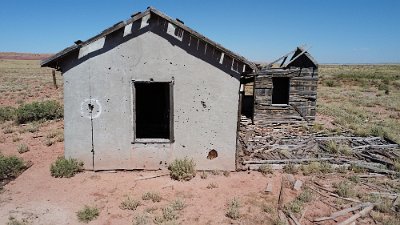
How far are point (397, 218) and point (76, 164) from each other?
7.50 m

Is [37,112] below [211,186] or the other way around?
the other way around

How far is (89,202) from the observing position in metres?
7.05

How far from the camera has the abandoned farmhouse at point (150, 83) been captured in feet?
26.3

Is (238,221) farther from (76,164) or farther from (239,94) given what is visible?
(76,164)

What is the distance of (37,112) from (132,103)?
9039 millimetres

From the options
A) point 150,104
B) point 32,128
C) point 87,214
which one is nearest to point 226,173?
point 87,214

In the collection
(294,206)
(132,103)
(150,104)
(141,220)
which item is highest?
(132,103)

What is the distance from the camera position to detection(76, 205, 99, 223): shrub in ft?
20.6

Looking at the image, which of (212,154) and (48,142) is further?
(48,142)

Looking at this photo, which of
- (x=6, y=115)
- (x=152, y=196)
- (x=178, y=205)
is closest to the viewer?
(x=178, y=205)

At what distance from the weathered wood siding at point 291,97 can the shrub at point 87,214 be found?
375 inches

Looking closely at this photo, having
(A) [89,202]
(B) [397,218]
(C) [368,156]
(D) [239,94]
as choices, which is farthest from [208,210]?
(C) [368,156]

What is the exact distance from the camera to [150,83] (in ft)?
27.8

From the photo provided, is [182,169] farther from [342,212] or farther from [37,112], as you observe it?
[37,112]
